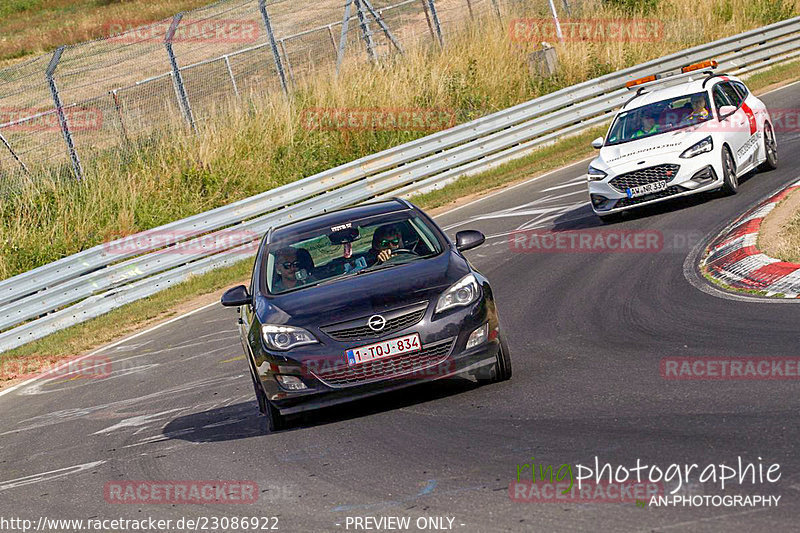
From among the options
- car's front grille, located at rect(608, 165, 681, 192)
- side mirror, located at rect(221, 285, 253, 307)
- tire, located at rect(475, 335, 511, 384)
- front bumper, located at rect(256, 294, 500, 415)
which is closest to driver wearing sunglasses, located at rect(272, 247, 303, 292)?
side mirror, located at rect(221, 285, 253, 307)

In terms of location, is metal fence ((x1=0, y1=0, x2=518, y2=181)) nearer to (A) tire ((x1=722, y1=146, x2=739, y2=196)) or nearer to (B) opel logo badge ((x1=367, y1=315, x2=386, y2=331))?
(A) tire ((x1=722, y1=146, x2=739, y2=196))

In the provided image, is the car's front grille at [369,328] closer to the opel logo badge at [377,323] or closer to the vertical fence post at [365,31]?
the opel logo badge at [377,323]

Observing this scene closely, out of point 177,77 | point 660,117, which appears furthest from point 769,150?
point 177,77

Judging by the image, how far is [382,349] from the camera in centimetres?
762

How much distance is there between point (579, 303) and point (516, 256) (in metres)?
3.82

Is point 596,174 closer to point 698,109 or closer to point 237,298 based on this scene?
point 698,109

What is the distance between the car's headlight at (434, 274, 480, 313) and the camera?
7.82 meters

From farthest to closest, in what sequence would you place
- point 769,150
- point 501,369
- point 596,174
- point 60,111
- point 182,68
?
point 182,68 → point 60,111 → point 769,150 → point 596,174 → point 501,369

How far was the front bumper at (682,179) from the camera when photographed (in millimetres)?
14977

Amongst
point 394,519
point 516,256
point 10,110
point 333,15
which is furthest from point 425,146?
point 333,15

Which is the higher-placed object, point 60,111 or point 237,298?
point 237,298

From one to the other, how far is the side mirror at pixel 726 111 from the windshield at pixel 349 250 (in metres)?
8.05

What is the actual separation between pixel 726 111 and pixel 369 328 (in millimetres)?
10097

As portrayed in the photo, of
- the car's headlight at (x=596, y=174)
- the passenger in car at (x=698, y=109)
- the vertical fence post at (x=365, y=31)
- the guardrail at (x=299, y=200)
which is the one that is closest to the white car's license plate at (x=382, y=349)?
the car's headlight at (x=596, y=174)
